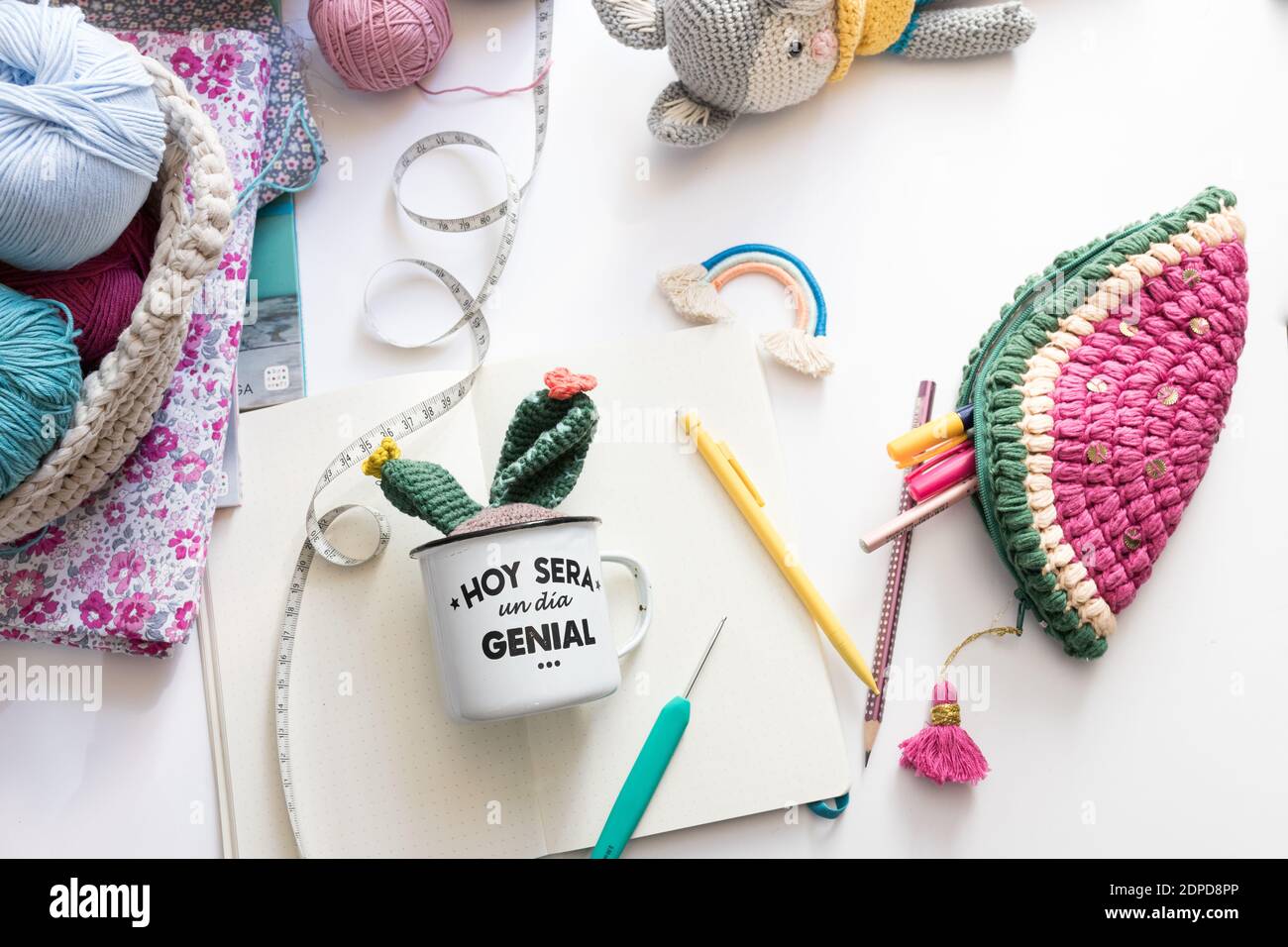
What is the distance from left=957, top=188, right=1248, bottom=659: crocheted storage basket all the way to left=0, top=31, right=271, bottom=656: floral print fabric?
65 cm

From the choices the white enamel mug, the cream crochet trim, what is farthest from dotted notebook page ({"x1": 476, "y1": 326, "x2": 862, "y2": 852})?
the cream crochet trim

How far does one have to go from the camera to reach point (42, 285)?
81 centimetres

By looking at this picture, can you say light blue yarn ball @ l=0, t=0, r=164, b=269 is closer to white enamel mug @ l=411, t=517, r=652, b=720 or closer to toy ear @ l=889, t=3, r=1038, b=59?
white enamel mug @ l=411, t=517, r=652, b=720

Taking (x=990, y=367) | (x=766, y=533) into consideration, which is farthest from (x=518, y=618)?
(x=990, y=367)

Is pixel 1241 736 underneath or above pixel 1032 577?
underneath

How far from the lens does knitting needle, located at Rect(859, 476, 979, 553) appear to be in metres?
0.87

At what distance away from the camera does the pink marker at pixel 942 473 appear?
2.91 ft

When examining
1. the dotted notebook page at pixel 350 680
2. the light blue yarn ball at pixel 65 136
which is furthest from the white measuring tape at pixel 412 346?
the light blue yarn ball at pixel 65 136

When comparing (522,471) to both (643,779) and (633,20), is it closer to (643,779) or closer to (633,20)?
(643,779)

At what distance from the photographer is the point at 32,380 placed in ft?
2.49

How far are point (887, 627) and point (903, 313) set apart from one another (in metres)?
0.28

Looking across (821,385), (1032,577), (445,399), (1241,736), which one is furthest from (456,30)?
(1241,736)
